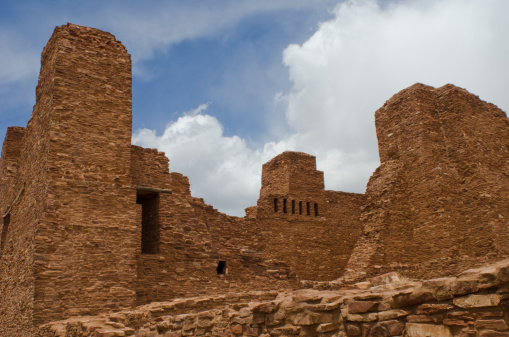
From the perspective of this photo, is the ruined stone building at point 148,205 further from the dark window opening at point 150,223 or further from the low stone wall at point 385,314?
the low stone wall at point 385,314

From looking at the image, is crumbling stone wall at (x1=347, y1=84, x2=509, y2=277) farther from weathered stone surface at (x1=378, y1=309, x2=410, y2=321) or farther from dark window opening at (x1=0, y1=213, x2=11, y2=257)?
weathered stone surface at (x1=378, y1=309, x2=410, y2=321)

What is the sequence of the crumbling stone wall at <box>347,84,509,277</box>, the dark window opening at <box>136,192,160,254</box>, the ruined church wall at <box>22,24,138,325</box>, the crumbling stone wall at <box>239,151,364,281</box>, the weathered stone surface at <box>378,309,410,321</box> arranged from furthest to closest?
the crumbling stone wall at <box>239,151,364,281</box> < the crumbling stone wall at <box>347,84,509,277</box> < the dark window opening at <box>136,192,160,254</box> < the ruined church wall at <box>22,24,138,325</box> < the weathered stone surface at <box>378,309,410,321</box>

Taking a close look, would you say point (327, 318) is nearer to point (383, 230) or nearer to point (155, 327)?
point (155, 327)

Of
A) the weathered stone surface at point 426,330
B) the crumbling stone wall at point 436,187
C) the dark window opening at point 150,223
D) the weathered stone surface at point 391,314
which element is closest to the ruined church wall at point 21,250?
the dark window opening at point 150,223

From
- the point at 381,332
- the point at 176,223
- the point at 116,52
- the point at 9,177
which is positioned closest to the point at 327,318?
the point at 381,332

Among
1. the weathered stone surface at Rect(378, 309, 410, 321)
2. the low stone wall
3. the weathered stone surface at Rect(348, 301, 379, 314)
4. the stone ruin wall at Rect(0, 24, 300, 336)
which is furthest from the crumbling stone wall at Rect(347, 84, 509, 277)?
the weathered stone surface at Rect(378, 309, 410, 321)

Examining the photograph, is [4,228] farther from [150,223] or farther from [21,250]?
[150,223]

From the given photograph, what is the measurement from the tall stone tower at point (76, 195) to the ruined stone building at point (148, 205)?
3cm

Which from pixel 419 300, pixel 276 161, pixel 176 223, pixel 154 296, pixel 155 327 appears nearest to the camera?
pixel 419 300

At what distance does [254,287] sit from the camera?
12.9 m

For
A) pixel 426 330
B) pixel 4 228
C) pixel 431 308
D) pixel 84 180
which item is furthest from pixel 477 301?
pixel 4 228

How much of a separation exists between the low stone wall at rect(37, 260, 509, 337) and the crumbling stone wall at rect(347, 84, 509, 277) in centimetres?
1129

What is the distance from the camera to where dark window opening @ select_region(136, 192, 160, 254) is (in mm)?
12468

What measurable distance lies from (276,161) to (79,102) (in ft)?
53.7
